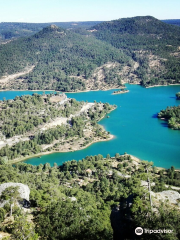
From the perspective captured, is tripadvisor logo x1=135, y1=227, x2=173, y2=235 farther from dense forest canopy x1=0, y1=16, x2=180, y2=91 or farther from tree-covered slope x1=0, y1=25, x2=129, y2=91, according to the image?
tree-covered slope x1=0, y1=25, x2=129, y2=91

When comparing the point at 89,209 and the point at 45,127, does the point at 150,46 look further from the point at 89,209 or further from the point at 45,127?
the point at 89,209

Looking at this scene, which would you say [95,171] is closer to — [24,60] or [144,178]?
[144,178]

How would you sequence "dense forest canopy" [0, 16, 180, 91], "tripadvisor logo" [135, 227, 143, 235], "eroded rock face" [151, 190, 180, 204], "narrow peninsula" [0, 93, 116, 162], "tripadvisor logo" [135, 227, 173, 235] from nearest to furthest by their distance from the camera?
"tripadvisor logo" [135, 227, 173, 235] → "tripadvisor logo" [135, 227, 143, 235] → "eroded rock face" [151, 190, 180, 204] → "narrow peninsula" [0, 93, 116, 162] → "dense forest canopy" [0, 16, 180, 91]

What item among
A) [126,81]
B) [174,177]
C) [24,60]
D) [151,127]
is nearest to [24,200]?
[174,177]

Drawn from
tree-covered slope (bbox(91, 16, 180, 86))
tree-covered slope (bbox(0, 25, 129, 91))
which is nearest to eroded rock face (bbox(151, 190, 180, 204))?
tree-covered slope (bbox(0, 25, 129, 91))

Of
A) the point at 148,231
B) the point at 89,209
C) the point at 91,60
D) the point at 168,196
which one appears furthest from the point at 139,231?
the point at 91,60
